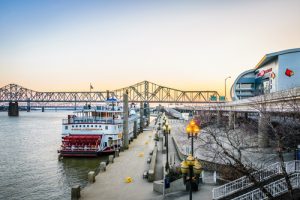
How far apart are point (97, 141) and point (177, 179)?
823 inches

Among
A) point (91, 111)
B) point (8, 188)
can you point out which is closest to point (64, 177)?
point (8, 188)

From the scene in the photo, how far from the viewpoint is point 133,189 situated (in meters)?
20.8

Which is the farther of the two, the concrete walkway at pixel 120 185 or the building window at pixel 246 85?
the building window at pixel 246 85

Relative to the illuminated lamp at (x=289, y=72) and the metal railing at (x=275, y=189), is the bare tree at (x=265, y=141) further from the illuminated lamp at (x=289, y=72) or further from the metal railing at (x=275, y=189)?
the illuminated lamp at (x=289, y=72)

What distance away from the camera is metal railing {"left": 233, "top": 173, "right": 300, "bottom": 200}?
14812 millimetres

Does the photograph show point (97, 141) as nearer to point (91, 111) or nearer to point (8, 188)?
point (91, 111)

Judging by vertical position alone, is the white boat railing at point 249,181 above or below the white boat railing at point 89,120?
below

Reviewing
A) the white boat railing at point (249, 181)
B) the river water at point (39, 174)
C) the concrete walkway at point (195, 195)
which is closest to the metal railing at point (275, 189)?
the white boat railing at point (249, 181)

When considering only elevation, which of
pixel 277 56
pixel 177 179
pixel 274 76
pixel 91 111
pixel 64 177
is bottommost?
pixel 64 177

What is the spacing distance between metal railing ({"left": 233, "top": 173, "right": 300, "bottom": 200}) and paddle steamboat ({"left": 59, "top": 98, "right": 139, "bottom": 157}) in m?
27.5

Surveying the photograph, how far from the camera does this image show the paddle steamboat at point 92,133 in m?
39.5

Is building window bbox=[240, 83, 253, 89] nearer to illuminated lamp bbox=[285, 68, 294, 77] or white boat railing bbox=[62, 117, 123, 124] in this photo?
illuminated lamp bbox=[285, 68, 294, 77]

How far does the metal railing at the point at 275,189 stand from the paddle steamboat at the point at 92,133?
1081 inches

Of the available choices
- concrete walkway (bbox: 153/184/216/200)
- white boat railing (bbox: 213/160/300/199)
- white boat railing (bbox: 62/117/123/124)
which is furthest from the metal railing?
white boat railing (bbox: 62/117/123/124)
